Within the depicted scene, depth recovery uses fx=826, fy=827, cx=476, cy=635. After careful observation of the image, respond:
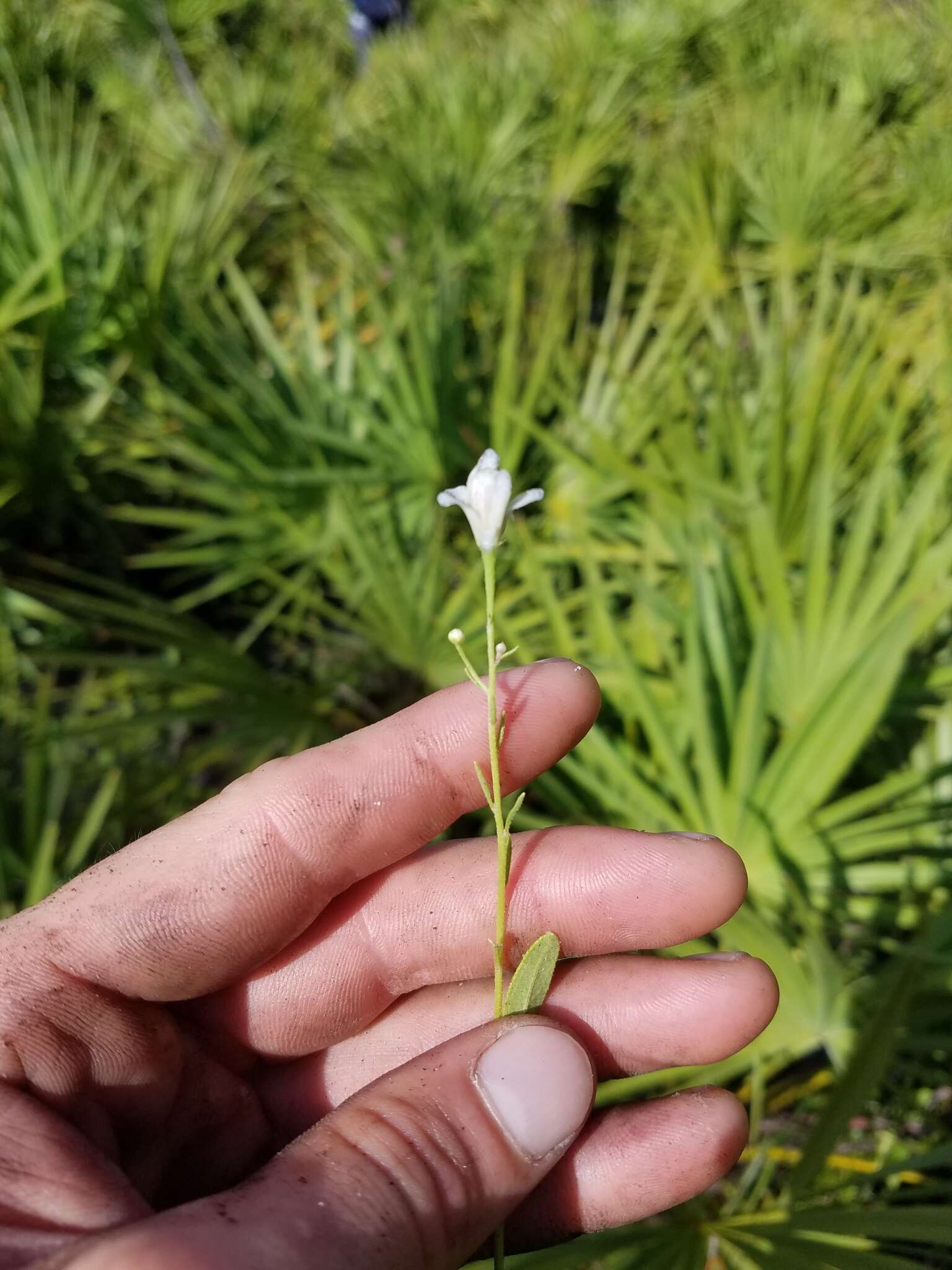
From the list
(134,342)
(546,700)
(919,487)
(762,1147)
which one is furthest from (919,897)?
(134,342)

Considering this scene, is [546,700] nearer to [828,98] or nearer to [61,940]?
[61,940]

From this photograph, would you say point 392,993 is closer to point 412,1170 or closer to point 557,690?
point 412,1170

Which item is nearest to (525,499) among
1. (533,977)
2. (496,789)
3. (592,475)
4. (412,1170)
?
(496,789)

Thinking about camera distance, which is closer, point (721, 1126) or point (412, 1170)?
point (412, 1170)

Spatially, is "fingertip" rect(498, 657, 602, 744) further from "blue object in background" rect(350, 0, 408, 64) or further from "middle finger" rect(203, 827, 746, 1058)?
"blue object in background" rect(350, 0, 408, 64)

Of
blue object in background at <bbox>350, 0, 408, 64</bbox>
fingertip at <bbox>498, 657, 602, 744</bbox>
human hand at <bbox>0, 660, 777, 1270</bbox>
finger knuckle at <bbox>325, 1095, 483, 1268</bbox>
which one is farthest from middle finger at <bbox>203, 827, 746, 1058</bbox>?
blue object in background at <bbox>350, 0, 408, 64</bbox>
